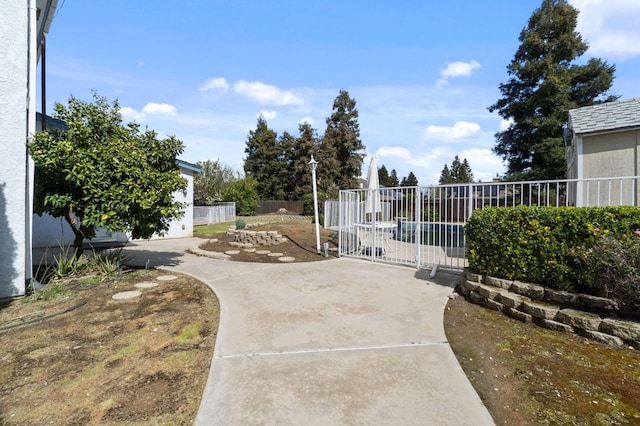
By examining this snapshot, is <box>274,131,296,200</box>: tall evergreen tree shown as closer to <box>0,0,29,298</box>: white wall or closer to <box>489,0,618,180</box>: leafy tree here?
<box>489,0,618,180</box>: leafy tree

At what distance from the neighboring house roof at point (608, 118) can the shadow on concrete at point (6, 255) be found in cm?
1167

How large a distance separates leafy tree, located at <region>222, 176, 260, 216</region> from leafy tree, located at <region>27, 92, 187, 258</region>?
22310 millimetres

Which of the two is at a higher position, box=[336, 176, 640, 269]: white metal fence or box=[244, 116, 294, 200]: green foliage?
box=[244, 116, 294, 200]: green foliage

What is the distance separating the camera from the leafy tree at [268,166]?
135 ft

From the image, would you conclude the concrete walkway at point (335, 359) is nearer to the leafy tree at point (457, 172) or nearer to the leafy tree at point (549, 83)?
the leafy tree at point (549, 83)

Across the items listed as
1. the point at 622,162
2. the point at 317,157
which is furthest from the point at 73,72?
the point at 317,157

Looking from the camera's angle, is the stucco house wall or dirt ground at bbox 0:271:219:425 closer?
dirt ground at bbox 0:271:219:425

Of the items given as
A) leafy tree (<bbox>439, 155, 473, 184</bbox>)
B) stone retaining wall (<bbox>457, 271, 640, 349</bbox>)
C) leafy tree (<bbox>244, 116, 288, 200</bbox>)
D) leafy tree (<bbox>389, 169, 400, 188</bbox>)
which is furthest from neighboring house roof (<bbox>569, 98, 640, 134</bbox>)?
leafy tree (<bbox>439, 155, 473, 184</bbox>)

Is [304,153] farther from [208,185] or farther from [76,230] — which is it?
[76,230]

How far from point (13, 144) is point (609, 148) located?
11.9 metres

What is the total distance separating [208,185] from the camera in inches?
1081

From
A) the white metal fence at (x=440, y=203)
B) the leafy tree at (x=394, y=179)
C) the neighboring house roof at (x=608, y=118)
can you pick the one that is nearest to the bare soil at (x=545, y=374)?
the white metal fence at (x=440, y=203)

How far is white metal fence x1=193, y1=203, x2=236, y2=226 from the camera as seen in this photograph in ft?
70.7

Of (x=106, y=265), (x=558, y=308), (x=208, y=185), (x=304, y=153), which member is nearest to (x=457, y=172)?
(x=304, y=153)
